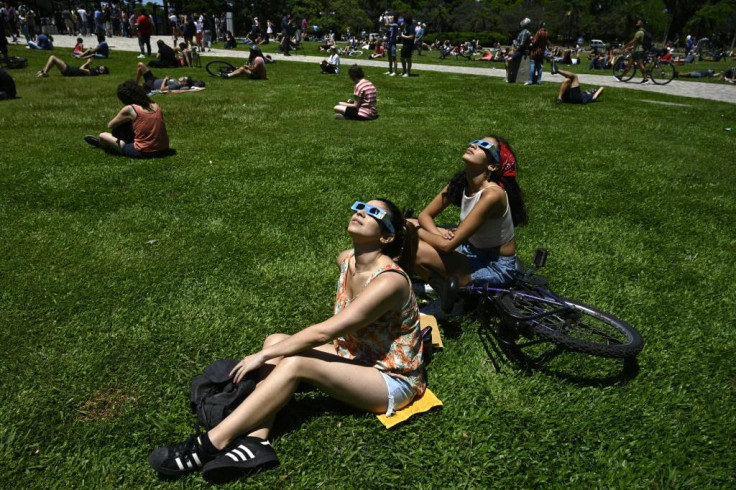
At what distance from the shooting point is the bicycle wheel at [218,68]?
17.8 meters

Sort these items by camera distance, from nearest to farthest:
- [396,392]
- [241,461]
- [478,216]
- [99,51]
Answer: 1. [241,461]
2. [396,392]
3. [478,216]
4. [99,51]

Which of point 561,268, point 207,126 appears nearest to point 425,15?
point 207,126

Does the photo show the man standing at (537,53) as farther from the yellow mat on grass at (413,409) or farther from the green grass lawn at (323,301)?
the yellow mat on grass at (413,409)

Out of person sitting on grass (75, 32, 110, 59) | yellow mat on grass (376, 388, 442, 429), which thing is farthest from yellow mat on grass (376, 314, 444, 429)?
person sitting on grass (75, 32, 110, 59)

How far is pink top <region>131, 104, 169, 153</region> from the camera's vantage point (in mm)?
7598

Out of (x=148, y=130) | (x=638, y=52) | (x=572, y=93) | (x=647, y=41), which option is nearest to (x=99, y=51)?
(x=148, y=130)

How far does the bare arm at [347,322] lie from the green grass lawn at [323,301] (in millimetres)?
527

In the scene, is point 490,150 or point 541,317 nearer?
point 541,317

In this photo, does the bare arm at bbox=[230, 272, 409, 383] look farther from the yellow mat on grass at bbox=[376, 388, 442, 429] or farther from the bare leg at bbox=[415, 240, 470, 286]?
the bare leg at bbox=[415, 240, 470, 286]

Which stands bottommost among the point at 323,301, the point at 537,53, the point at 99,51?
the point at 323,301

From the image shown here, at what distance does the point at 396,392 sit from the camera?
294cm

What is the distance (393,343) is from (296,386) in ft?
2.00

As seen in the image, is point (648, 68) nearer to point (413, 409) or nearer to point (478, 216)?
point (478, 216)

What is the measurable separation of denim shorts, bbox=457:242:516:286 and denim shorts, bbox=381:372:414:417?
130 centimetres
